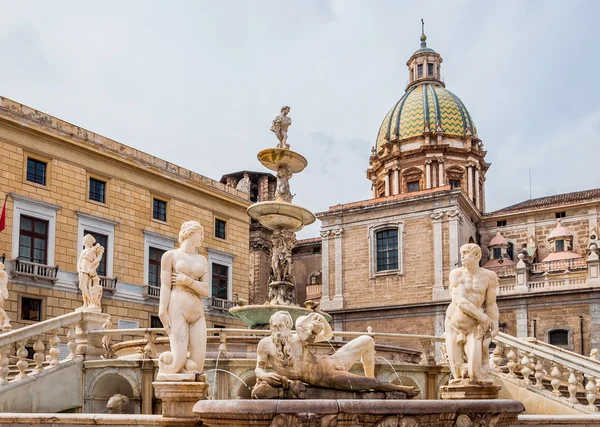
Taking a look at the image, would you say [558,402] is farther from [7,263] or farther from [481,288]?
[7,263]

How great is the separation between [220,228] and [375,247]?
13509 millimetres

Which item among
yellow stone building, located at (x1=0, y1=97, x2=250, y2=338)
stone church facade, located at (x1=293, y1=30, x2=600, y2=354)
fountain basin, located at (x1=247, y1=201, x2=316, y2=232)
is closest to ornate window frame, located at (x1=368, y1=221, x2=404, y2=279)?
stone church facade, located at (x1=293, y1=30, x2=600, y2=354)

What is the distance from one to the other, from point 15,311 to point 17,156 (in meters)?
5.58

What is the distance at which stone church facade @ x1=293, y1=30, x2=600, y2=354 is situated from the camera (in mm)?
37125

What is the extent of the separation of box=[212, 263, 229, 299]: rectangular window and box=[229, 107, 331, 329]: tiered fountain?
56.7 ft

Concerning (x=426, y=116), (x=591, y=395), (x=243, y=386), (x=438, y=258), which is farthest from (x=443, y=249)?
(x=243, y=386)

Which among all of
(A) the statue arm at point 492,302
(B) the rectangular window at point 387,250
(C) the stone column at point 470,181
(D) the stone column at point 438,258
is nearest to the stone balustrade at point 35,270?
(A) the statue arm at point 492,302

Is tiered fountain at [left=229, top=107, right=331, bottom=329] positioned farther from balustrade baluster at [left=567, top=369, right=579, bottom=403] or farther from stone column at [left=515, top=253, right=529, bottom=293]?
stone column at [left=515, top=253, right=529, bottom=293]

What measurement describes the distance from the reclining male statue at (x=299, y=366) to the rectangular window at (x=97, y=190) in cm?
2182

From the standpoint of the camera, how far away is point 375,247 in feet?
144

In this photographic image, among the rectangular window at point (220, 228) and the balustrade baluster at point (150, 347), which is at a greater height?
the rectangular window at point (220, 228)

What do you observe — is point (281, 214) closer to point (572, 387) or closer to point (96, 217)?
point (572, 387)

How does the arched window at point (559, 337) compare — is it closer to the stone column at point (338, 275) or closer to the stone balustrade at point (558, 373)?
the stone column at point (338, 275)

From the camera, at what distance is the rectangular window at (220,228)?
33.3 metres
